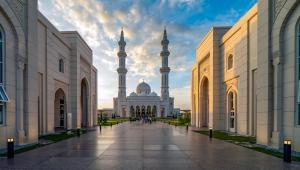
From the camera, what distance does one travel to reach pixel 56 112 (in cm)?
2853

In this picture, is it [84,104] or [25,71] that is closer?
[25,71]

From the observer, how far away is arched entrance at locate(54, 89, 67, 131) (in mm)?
28272

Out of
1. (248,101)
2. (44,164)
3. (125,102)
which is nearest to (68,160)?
(44,164)

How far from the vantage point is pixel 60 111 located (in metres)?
29.1

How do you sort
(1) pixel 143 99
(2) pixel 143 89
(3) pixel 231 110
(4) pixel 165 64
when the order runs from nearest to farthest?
1. (3) pixel 231 110
2. (4) pixel 165 64
3. (1) pixel 143 99
4. (2) pixel 143 89

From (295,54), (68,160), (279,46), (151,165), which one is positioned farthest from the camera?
(279,46)

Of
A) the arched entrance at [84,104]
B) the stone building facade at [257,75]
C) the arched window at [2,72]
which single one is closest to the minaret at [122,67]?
the arched entrance at [84,104]

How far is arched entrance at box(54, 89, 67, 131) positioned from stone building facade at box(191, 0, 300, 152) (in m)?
16.1

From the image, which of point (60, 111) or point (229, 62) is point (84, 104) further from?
point (229, 62)

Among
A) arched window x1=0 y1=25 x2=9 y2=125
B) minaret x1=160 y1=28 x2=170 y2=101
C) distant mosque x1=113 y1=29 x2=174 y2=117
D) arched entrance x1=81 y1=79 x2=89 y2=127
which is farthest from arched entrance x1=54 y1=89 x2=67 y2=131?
minaret x1=160 y1=28 x2=170 y2=101

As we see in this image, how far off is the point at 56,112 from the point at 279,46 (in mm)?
23250

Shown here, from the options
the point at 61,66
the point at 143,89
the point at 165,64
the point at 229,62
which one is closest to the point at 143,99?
the point at 143,89

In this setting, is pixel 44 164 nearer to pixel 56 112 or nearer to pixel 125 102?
pixel 56 112

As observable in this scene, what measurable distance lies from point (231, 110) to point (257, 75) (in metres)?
9.51
